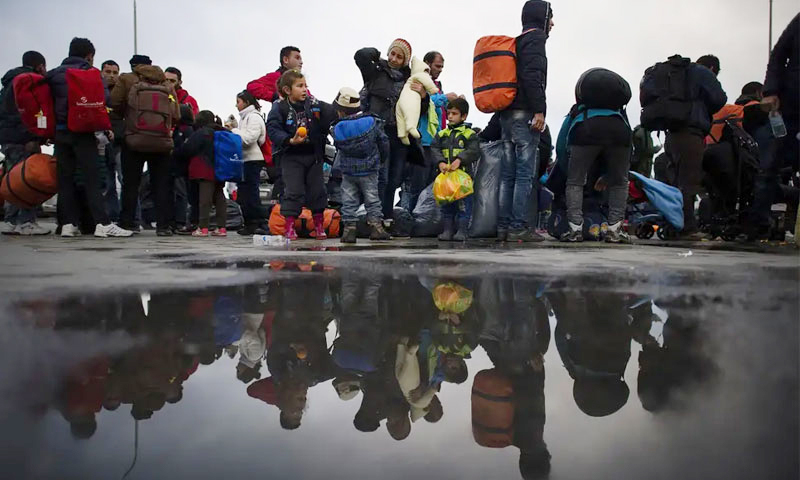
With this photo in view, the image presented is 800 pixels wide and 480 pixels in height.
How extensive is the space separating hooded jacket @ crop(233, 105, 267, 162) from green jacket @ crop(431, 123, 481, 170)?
104 inches

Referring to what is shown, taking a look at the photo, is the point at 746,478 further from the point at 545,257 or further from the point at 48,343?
the point at 545,257

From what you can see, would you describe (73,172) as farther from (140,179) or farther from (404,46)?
(404,46)

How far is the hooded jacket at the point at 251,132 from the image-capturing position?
817cm

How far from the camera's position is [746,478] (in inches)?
35.0

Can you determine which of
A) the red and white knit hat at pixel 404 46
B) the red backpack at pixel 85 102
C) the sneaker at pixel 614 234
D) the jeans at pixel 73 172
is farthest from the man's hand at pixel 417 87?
the jeans at pixel 73 172

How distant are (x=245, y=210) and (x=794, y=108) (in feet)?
20.2

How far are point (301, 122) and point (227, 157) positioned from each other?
182cm

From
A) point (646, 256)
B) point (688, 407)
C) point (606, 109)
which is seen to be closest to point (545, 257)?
point (646, 256)

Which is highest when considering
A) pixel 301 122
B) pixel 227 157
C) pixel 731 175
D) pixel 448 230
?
pixel 301 122

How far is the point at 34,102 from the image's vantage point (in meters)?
6.66

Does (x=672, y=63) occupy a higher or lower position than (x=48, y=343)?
higher

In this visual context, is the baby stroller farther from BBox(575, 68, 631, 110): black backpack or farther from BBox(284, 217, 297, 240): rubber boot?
BBox(284, 217, 297, 240): rubber boot

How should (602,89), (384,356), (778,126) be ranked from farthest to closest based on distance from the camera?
(602,89) < (778,126) < (384,356)

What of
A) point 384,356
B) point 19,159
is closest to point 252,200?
point 19,159
